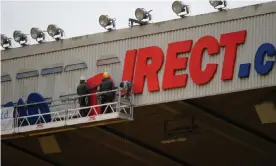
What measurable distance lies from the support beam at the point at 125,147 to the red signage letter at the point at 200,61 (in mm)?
7693

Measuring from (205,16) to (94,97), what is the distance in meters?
6.48

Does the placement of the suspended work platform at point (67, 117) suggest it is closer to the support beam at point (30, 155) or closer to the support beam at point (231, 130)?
the support beam at point (231, 130)

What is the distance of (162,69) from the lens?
136ft

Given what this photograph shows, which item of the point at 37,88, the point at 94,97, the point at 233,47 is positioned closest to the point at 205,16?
the point at 233,47

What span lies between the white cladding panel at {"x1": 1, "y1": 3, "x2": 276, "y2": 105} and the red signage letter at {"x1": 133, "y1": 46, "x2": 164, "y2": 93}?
23 centimetres

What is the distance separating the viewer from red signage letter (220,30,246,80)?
130 feet

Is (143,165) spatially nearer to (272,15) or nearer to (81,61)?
(81,61)

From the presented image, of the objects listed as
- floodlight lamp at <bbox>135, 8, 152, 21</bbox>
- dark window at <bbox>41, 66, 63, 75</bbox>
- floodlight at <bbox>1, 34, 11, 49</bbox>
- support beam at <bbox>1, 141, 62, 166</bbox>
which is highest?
floodlight lamp at <bbox>135, 8, 152, 21</bbox>

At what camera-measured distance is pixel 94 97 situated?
1694 inches

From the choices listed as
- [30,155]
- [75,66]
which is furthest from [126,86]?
[30,155]

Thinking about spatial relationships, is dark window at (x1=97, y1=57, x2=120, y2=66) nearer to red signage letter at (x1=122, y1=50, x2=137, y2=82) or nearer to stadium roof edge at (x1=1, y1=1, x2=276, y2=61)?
red signage letter at (x1=122, y1=50, x2=137, y2=82)

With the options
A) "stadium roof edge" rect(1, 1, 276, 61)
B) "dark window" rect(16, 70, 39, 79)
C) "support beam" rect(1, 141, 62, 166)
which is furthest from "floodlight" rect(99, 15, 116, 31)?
"support beam" rect(1, 141, 62, 166)

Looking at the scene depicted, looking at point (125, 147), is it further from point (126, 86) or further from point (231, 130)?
point (126, 86)

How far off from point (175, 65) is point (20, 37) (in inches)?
404
